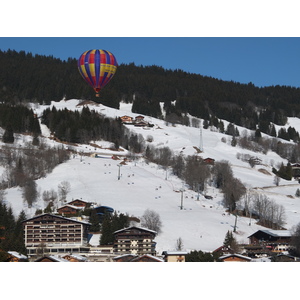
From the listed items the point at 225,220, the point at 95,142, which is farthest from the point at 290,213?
the point at 95,142

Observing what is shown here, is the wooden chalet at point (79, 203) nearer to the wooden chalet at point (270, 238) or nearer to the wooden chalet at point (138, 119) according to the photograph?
the wooden chalet at point (270, 238)

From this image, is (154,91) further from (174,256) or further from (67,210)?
(174,256)

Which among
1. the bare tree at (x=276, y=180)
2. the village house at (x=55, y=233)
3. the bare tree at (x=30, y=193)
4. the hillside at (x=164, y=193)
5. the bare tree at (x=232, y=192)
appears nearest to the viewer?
the village house at (x=55, y=233)

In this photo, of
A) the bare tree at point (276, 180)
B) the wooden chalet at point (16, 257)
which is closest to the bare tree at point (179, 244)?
the wooden chalet at point (16, 257)

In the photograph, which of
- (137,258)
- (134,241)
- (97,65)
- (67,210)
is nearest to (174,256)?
(137,258)

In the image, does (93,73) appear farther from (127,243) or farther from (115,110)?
(115,110)

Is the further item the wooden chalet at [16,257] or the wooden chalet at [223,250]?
the wooden chalet at [223,250]
